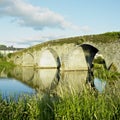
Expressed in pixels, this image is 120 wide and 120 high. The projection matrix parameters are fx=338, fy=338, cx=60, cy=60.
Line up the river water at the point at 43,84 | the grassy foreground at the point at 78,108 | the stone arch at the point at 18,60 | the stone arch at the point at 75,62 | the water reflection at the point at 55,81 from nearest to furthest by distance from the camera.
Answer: the grassy foreground at the point at 78,108
the river water at the point at 43,84
the water reflection at the point at 55,81
the stone arch at the point at 75,62
the stone arch at the point at 18,60

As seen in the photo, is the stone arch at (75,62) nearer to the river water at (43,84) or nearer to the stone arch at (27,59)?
the river water at (43,84)

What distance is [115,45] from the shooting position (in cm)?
3272

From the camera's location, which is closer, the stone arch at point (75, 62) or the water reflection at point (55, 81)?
the water reflection at point (55, 81)

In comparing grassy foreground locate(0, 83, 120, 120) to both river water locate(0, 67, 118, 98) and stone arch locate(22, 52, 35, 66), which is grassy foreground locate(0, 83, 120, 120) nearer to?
river water locate(0, 67, 118, 98)

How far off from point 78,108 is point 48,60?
49.5 meters

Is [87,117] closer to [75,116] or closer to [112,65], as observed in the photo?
[75,116]

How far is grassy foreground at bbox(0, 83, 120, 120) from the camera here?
7.60 meters

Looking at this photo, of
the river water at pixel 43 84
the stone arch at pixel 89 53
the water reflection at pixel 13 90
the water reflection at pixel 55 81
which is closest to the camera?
the river water at pixel 43 84

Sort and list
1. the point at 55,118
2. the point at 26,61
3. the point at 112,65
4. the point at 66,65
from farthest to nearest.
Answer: the point at 26,61 → the point at 66,65 → the point at 112,65 → the point at 55,118

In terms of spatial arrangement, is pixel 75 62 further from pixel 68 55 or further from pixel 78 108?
pixel 78 108

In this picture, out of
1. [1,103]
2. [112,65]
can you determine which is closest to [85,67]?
[112,65]

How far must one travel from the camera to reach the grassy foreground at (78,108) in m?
7.60

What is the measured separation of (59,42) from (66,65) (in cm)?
456

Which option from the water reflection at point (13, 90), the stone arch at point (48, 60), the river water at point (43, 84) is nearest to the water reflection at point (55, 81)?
the river water at point (43, 84)
